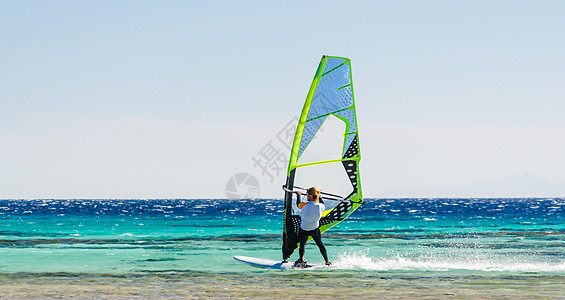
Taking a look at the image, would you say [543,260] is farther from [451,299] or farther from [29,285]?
[29,285]

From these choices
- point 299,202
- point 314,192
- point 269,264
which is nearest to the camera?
point 314,192

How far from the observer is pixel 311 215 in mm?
11672

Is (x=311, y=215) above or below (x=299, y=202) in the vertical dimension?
below

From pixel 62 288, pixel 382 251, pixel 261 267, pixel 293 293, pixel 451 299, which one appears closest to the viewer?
pixel 451 299

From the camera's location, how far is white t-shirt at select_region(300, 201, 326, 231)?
38.2ft

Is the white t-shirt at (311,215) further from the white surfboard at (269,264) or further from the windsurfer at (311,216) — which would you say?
the white surfboard at (269,264)

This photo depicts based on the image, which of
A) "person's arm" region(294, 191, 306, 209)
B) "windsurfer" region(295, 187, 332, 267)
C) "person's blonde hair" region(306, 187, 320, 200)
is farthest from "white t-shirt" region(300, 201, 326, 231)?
"person's arm" region(294, 191, 306, 209)

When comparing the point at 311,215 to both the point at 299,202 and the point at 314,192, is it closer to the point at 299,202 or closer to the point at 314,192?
the point at 314,192

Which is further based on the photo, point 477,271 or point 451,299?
point 477,271

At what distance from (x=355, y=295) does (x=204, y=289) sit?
7.49ft

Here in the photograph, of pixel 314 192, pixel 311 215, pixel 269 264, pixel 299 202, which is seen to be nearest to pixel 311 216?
pixel 311 215

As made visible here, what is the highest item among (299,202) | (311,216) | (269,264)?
(299,202)

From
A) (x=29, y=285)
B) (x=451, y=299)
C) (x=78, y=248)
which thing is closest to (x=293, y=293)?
(x=451, y=299)

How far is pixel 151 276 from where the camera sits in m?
11.8
